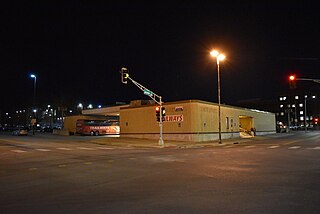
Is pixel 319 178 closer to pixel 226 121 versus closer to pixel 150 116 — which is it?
pixel 150 116

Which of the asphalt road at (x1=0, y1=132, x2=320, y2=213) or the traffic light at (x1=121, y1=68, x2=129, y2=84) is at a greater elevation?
the traffic light at (x1=121, y1=68, x2=129, y2=84)

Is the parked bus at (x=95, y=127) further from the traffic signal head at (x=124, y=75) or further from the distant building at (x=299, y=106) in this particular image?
the distant building at (x=299, y=106)

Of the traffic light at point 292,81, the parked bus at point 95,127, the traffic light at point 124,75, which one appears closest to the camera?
the traffic light at point 292,81

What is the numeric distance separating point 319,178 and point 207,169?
423 cm

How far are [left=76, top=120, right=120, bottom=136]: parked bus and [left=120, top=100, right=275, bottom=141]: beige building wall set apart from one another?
44.5 feet

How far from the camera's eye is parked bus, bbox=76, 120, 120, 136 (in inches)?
2331

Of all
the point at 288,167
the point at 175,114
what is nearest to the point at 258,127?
the point at 175,114

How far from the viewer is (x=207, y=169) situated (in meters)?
13.3

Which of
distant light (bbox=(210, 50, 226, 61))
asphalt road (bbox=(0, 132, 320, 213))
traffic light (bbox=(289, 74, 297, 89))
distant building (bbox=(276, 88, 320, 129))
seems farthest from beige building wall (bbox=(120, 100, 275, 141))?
distant building (bbox=(276, 88, 320, 129))

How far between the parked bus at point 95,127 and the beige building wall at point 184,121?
534 inches

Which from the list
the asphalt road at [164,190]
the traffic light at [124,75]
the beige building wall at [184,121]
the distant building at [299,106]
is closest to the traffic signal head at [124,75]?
the traffic light at [124,75]

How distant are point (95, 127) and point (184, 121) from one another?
25.9m

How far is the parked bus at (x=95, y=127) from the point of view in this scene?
5922cm

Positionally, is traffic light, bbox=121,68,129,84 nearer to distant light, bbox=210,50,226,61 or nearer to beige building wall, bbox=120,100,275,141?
distant light, bbox=210,50,226,61
